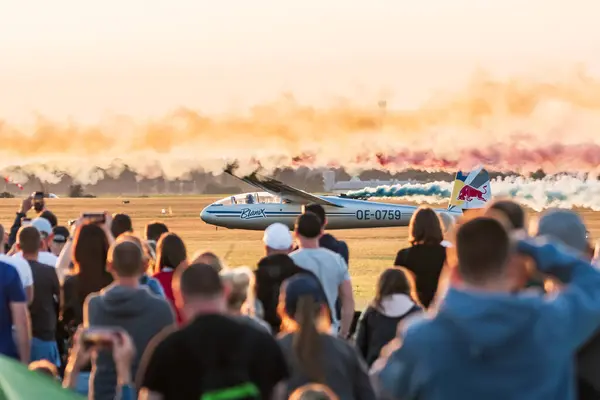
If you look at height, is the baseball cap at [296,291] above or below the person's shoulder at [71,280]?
above

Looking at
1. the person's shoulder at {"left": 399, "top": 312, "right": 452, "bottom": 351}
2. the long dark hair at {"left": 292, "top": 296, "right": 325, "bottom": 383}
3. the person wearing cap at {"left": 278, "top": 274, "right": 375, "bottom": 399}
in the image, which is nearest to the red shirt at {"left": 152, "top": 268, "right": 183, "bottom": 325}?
the person wearing cap at {"left": 278, "top": 274, "right": 375, "bottom": 399}

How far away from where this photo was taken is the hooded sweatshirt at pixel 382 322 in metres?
7.41

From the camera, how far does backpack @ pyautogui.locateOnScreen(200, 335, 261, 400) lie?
485cm

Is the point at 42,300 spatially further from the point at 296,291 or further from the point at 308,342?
the point at 308,342

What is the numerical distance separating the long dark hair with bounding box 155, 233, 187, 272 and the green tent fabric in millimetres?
2067

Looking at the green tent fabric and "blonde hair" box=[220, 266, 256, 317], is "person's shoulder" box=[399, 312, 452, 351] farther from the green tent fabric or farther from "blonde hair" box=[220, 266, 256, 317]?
the green tent fabric

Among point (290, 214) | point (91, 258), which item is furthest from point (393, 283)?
point (290, 214)

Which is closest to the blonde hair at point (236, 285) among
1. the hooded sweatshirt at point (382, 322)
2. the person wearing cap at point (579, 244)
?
the hooded sweatshirt at point (382, 322)

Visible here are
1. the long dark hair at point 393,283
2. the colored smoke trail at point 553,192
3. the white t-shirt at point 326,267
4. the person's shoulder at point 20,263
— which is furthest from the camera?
the colored smoke trail at point 553,192

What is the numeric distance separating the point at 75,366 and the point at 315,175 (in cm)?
12880

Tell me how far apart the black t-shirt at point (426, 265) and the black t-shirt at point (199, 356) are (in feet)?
13.9

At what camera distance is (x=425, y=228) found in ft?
30.0

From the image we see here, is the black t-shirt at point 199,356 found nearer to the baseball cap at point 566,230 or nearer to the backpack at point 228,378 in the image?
the backpack at point 228,378

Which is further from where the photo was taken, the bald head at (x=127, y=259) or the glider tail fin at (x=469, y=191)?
the glider tail fin at (x=469, y=191)
